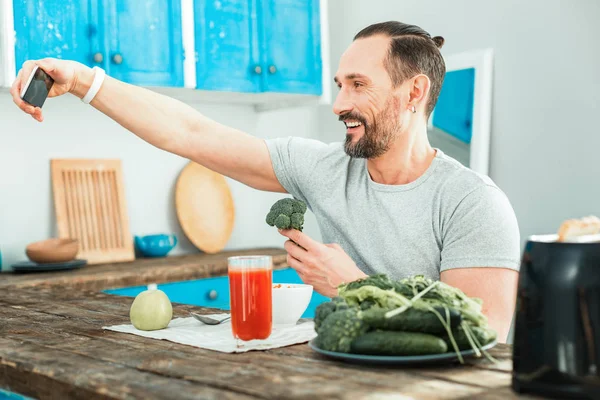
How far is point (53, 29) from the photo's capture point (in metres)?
3.42

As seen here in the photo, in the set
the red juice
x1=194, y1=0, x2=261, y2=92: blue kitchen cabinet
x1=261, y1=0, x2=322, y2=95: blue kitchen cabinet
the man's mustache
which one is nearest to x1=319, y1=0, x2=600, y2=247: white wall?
x1=261, y1=0, x2=322, y2=95: blue kitchen cabinet

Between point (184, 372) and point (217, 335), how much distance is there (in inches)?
13.1

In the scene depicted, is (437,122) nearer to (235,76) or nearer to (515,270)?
(235,76)

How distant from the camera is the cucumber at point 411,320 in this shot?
1.20 m

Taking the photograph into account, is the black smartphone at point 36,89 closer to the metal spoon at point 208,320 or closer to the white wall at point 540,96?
the metal spoon at point 208,320

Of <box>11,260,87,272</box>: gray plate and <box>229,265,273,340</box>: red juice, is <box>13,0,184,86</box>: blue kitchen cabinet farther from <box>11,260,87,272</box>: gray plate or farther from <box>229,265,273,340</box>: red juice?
<box>229,265,273,340</box>: red juice

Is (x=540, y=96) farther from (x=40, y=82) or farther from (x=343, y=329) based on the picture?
(x=343, y=329)

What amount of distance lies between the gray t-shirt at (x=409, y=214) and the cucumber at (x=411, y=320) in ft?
2.46

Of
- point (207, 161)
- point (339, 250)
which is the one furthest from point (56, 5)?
point (339, 250)

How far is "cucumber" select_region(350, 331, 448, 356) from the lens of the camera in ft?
3.94

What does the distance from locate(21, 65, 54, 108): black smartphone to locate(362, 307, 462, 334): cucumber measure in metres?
1.07

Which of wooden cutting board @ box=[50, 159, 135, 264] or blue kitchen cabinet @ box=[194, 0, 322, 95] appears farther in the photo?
blue kitchen cabinet @ box=[194, 0, 322, 95]

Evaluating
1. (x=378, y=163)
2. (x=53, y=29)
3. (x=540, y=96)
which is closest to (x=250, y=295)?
(x=378, y=163)

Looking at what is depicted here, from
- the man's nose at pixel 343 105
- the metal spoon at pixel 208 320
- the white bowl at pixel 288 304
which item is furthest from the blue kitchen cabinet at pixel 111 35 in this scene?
the white bowl at pixel 288 304
